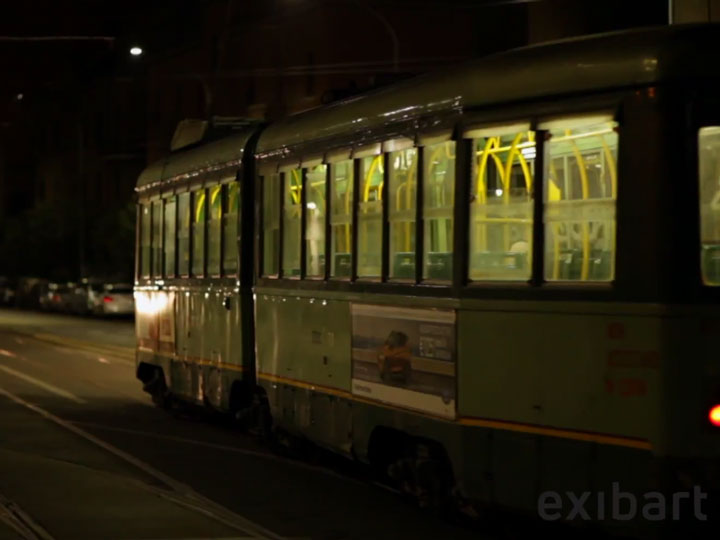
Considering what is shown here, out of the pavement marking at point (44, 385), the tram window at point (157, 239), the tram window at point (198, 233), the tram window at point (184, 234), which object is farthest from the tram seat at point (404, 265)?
the pavement marking at point (44, 385)

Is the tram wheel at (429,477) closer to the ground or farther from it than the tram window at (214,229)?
closer to the ground

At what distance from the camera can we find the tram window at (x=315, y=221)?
37.2 ft

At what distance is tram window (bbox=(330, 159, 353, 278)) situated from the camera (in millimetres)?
10758

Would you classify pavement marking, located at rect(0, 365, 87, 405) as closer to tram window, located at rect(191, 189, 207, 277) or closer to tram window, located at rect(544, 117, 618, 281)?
tram window, located at rect(191, 189, 207, 277)

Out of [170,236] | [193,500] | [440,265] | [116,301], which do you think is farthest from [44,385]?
[116,301]

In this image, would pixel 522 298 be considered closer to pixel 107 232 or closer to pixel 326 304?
pixel 326 304

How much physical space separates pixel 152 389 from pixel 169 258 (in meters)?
1.96

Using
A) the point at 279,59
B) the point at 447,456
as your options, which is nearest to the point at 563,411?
the point at 447,456

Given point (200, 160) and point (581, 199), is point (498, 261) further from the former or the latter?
point (200, 160)

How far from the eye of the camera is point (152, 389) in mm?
17469

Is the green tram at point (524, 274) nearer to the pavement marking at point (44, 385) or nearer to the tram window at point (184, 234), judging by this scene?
the tram window at point (184, 234)

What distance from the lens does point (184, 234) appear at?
52.1 feet

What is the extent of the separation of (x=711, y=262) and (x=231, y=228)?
7117 millimetres

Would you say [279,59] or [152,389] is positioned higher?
[279,59]
